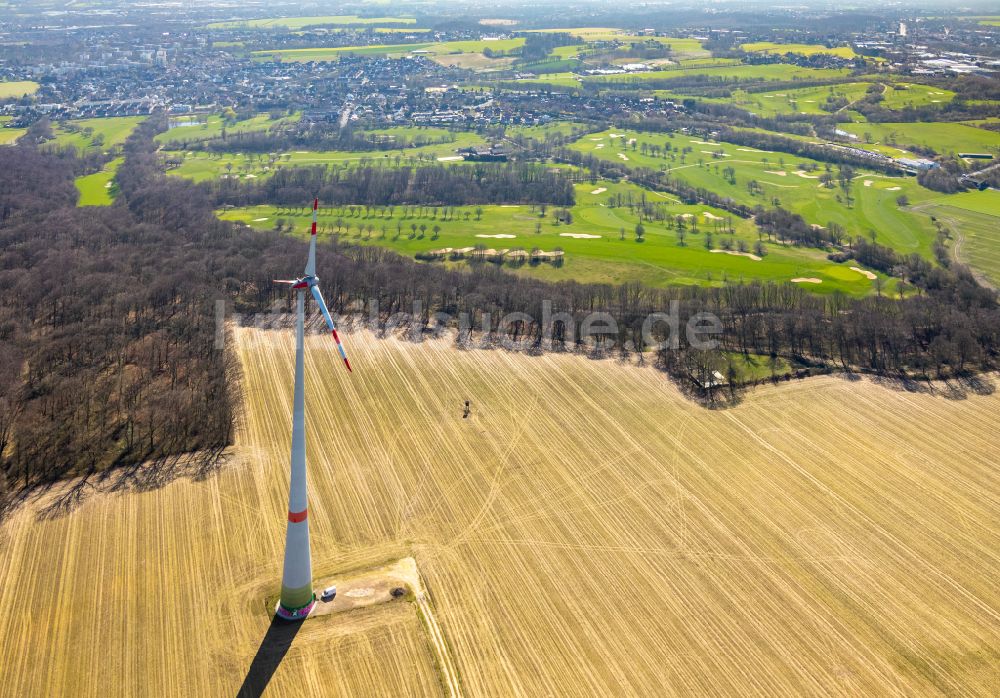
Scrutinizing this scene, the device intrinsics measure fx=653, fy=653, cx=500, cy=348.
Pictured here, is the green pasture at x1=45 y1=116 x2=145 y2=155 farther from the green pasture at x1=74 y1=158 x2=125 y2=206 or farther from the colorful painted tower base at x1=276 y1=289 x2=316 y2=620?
the colorful painted tower base at x1=276 y1=289 x2=316 y2=620

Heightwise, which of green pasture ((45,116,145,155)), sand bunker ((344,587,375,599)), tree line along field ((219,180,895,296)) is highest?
green pasture ((45,116,145,155))

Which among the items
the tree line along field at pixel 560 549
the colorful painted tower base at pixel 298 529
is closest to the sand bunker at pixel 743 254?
the tree line along field at pixel 560 549

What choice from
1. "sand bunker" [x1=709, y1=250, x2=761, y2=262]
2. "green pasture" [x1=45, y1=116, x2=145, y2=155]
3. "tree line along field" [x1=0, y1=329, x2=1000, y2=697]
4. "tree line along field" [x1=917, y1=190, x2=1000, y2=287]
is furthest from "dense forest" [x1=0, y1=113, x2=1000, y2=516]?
"green pasture" [x1=45, y1=116, x2=145, y2=155]

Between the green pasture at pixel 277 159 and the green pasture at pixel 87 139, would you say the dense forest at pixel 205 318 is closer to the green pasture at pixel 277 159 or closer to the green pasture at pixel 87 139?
the green pasture at pixel 277 159

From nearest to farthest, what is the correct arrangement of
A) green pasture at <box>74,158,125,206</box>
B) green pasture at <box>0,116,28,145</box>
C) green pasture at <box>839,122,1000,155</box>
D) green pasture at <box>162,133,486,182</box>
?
1. green pasture at <box>74,158,125,206</box>
2. green pasture at <box>162,133,486,182</box>
3. green pasture at <box>0,116,28,145</box>
4. green pasture at <box>839,122,1000,155</box>
